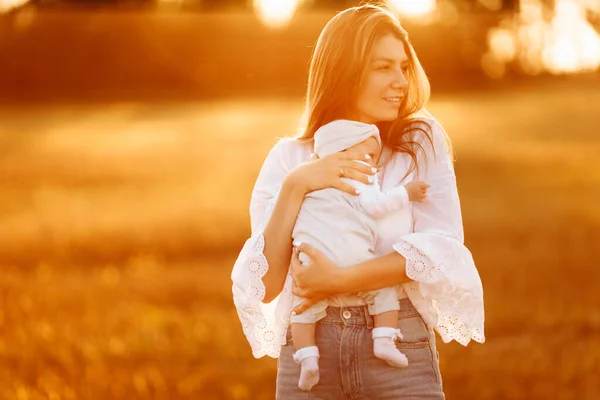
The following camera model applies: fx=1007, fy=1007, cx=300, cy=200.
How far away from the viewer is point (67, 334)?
871cm

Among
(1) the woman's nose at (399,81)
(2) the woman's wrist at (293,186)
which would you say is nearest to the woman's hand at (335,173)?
(2) the woman's wrist at (293,186)

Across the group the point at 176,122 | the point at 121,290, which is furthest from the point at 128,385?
the point at 176,122

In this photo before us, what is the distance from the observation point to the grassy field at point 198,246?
7.40 metres

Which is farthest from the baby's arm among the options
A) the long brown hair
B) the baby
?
the long brown hair

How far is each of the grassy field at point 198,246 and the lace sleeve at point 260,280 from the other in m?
0.93

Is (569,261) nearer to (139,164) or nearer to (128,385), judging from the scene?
(128,385)

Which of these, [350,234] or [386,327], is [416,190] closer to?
[350,234]

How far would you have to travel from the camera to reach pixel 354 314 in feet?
10.1

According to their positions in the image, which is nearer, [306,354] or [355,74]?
[306,354]

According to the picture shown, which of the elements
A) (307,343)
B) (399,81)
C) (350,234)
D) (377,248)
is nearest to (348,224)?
(350,234)

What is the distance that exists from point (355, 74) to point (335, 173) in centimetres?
32

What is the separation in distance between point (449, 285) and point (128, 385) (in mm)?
4540

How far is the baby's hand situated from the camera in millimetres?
3004

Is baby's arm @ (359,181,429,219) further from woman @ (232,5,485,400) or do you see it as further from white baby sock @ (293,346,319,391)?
white baby sock @ (293,346,319,391)
